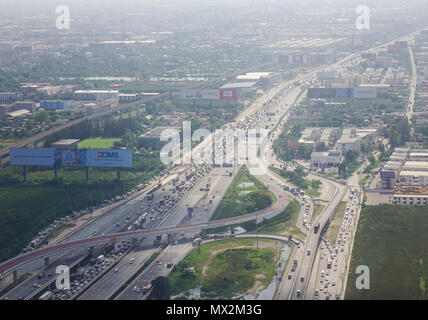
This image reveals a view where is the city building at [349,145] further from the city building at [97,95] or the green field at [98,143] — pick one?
the city building at [97,95]

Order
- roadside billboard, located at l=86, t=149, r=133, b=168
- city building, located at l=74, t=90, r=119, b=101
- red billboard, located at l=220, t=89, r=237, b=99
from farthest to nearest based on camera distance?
city building, located at l=74, t=90, r=119, b=101 < red billboard, located at l=220, t=89, r=237, b=99 < roadside billboard, located at l=86, t=149, r=133, b=168

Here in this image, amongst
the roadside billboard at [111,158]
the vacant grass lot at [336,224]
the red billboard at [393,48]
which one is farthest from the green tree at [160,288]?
the red billboard at [393,48]

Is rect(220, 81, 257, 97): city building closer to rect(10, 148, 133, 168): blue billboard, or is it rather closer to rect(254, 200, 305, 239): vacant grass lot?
rect(10, 148, 133, 168): blue billboard

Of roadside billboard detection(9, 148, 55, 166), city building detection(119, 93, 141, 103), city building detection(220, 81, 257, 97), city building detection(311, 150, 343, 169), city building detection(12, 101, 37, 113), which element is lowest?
city building detection(311, 150, 343, 169)

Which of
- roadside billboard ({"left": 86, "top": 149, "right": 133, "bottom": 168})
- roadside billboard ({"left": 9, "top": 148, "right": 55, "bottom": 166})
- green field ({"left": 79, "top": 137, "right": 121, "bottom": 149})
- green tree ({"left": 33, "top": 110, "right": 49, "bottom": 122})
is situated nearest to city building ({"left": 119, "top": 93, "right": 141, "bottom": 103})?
green tree ({"left": 33, "top": 110, "right": 49, "bottom": 122})

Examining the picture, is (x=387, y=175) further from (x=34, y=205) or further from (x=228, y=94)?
(x=228, y=94)

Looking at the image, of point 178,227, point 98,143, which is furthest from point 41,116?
point 178,227
